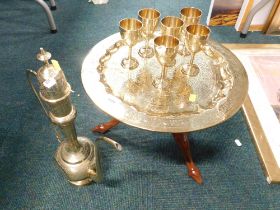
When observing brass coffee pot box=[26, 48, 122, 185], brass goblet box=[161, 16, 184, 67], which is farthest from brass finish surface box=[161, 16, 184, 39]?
brass coffee pot box=[26, 48, 122, 185]

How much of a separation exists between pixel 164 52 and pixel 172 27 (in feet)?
0.48

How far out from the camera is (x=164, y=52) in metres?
0.83

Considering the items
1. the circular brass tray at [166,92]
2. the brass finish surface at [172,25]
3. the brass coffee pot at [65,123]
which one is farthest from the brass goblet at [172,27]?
the brass coffee pot at [65,123]

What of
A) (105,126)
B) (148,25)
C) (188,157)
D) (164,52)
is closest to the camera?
(164,52)

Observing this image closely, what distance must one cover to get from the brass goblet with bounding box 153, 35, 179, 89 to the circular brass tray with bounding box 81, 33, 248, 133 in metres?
0.03

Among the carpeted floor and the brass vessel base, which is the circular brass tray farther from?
the carpeted floor

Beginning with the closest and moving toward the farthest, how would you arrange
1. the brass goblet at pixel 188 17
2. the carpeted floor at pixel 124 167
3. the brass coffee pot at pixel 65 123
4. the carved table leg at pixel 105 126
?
the brass coffee pot at pixel 65 123, the brass goblet at pixel 188 17, the carpeted floor at pixel 124 167, the carved table leg at pixel 105 126

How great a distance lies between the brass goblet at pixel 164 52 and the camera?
0.83 metres

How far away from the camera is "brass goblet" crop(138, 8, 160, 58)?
0.96 metres

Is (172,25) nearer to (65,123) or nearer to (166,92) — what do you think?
(166,92)

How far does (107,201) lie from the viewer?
1127 millimetres

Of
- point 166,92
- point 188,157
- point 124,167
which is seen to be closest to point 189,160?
point 188,157

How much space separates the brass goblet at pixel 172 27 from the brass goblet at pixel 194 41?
0.13 ft

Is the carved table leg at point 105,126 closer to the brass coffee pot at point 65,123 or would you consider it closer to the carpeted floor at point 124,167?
the carpeted floor at point 124,167
